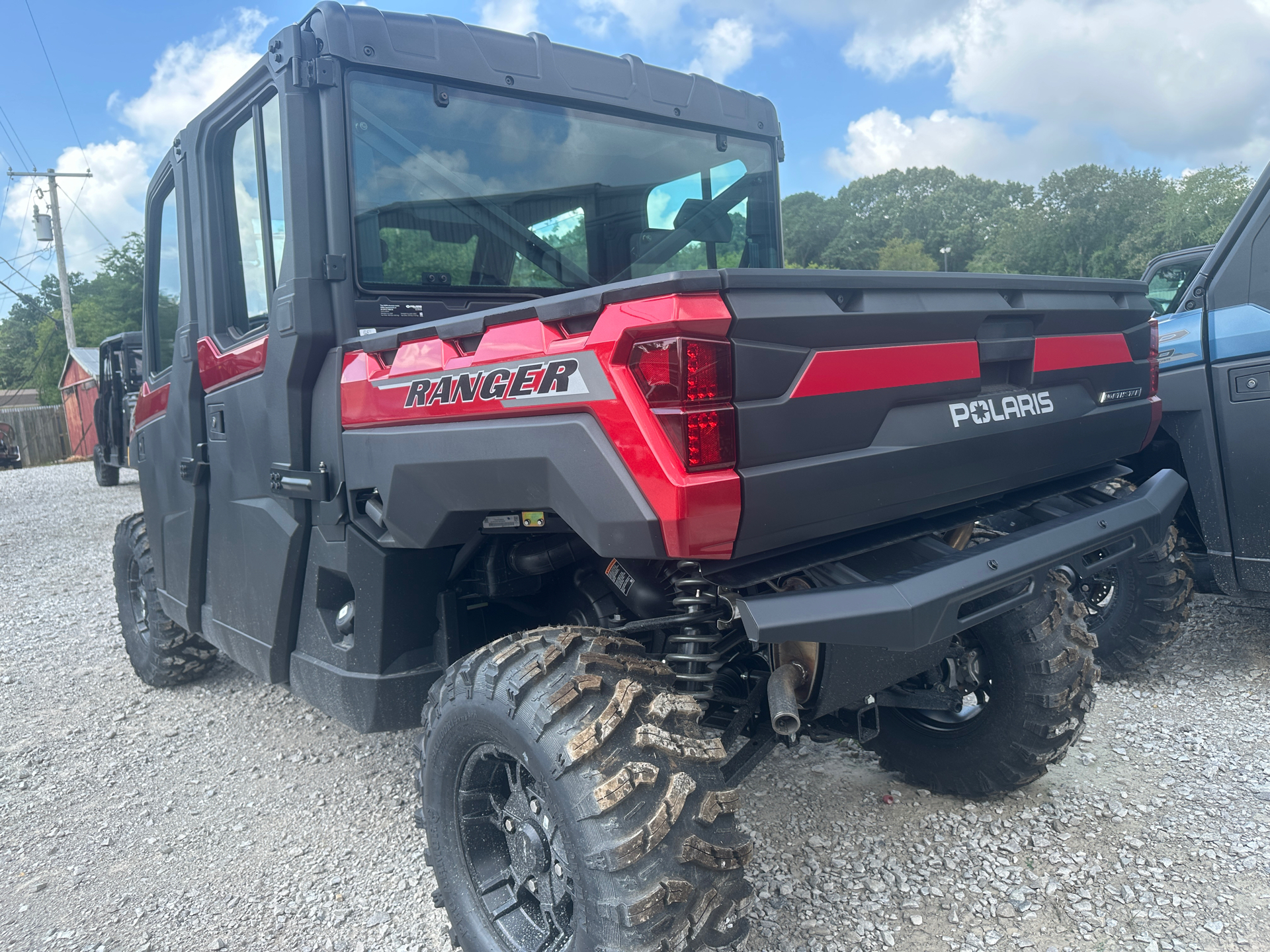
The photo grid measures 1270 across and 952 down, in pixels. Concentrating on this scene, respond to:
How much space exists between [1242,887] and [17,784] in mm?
4524

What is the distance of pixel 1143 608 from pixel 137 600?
203 inches

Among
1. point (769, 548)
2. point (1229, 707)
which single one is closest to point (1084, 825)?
point (1229, 707)

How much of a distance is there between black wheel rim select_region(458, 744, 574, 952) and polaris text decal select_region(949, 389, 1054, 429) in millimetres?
1366

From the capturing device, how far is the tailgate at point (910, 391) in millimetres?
1796

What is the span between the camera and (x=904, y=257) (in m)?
56.2

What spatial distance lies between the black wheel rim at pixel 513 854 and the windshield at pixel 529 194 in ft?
4.97

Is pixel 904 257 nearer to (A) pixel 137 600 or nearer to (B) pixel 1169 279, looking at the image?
(B) pixel 1169 279

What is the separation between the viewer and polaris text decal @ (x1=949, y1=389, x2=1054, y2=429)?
2.20 meters

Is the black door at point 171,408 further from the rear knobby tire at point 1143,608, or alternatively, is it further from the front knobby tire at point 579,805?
the rear knobby tire at point 1143,608

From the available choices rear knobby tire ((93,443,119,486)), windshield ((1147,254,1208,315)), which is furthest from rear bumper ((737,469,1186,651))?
rear knobby tire ((93,443,119,486))

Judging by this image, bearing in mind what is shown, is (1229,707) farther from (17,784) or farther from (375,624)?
(17,784)

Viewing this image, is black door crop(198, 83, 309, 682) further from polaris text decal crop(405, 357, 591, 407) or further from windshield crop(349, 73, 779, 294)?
polaris text decal crop(405, 357, 591, 407)

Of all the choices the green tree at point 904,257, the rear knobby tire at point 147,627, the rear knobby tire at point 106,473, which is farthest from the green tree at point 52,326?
the green tree at point 904,257

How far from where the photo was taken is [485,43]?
2.93 metres
